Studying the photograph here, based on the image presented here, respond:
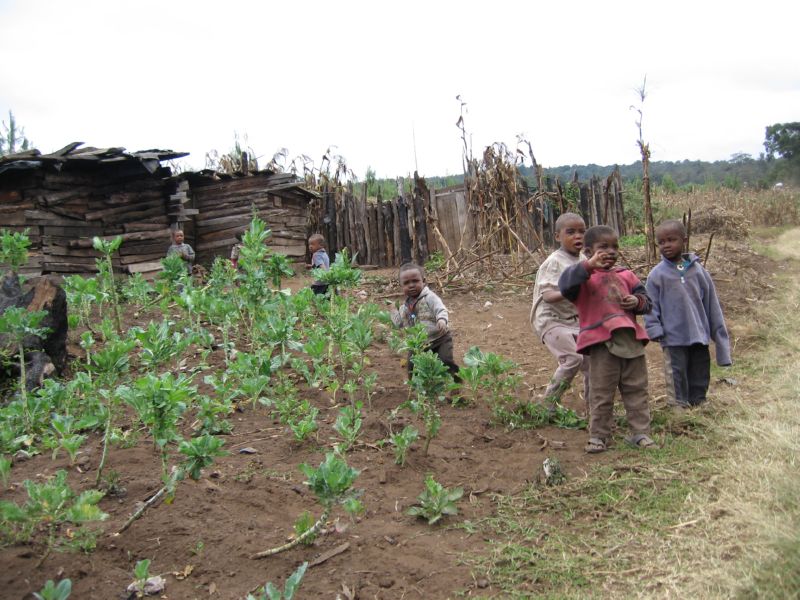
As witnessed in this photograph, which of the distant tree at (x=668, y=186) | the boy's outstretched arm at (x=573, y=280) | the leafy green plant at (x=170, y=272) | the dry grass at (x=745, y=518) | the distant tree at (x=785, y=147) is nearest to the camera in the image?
the dry grass at (x=745, y=518)

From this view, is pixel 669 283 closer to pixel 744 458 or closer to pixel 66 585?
pixel 744 458

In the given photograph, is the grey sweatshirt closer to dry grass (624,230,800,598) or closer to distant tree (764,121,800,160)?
dry grass (624,230,800,598)

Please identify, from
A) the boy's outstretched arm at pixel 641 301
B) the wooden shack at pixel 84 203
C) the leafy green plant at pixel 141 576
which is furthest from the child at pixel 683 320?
the wooden shack at pixel 84 203

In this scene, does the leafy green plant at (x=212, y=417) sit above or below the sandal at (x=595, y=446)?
above

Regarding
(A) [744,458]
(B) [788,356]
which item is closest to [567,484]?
(A) [744,458]

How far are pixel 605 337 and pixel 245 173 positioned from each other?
39.5ft

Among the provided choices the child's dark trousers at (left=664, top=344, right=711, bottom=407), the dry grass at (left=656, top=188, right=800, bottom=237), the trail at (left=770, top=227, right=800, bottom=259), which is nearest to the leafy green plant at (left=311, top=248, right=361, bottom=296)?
the child's dark trousers at (left=664, top=344, right=711, bottom=407)

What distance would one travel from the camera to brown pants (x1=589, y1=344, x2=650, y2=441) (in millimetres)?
4184

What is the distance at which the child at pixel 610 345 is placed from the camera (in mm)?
4125

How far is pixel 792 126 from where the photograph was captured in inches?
1307

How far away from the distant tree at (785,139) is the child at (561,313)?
33671 millimetres

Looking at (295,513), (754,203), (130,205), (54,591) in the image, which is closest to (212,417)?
(295,513)

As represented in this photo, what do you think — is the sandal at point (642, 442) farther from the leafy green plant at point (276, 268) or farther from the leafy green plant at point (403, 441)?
the leafy green plant at point (276, 268)

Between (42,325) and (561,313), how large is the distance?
12.6 ft
